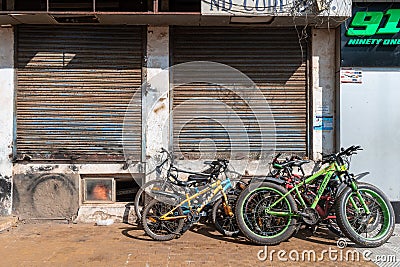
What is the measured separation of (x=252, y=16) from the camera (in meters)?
6.85

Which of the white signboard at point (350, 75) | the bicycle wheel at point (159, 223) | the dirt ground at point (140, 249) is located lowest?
the dirt ground at point (140, 249)

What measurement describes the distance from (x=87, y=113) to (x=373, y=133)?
502 centimetres

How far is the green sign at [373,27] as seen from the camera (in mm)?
7250

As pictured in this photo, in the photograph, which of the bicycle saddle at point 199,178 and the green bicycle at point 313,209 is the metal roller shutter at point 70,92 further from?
the green bicycle at point 313,209

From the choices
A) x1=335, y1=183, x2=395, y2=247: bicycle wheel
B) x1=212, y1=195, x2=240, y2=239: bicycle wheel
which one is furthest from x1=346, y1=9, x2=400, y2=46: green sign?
x1=212, y1=195, x2=240, y2=239: bicycle wheel

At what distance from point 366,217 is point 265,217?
1.47 meters

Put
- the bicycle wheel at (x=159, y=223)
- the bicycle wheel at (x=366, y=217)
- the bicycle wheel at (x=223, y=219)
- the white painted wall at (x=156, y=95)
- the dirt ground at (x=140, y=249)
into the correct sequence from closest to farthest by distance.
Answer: the dirt ground at (x=140, y=249)
the bicycle wheel at (x=366, y=217)
the bicycle wheel at (x=159, y=223)
the bicycle wheel at (x=223, y=219)
the white painted wall at (x=156, y=95)

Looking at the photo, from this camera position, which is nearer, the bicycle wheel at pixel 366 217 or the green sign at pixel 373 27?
the bicycle wheel at pixel 366 217

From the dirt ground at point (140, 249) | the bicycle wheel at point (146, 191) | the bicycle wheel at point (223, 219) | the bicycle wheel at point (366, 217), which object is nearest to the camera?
the dirt ground at point (140, 249)

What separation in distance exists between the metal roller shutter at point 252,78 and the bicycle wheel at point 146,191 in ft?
2.48

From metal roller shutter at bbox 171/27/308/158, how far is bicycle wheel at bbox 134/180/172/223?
755mm

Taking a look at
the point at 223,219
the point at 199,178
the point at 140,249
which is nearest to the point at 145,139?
the point at 199,178

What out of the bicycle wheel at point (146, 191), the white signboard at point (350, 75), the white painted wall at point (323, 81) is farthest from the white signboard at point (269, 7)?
the bicycle wheel at point (146, 191)

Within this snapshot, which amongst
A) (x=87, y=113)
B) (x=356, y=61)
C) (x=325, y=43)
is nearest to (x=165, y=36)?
(x=87, y=113)
